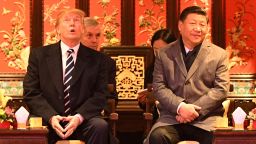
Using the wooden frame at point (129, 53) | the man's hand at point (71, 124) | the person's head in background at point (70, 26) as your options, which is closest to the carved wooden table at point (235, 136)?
the man's hand at point (71, 124)

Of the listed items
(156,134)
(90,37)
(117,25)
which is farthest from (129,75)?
(156,134)

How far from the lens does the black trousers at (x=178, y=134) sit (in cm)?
449

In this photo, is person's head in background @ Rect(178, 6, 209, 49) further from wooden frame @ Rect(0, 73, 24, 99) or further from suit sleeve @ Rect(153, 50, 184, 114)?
wooden frame @ Rect(0, 73, 24, 99)

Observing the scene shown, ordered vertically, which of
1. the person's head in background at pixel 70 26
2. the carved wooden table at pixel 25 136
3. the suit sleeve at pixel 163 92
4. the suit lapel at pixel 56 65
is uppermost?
the person's head in background at pixel 70 26

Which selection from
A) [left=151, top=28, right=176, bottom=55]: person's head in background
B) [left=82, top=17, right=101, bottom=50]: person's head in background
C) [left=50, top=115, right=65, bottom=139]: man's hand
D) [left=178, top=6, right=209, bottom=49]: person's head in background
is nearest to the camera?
[left=50, top=115, right=65, bottom=139]: man's hand

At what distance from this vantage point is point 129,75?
6141mm

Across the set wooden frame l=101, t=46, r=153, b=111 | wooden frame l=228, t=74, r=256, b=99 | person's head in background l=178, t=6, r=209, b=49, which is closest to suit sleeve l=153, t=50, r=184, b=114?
person's head in background l=178, t=6, r=209, b=49

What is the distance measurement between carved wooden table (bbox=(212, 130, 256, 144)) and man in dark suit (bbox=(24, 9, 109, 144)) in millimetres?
789

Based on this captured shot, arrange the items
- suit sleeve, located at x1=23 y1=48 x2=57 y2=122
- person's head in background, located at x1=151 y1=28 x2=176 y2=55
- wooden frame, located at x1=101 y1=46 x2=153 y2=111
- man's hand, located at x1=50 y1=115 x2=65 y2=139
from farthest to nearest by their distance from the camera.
Answer: wooden frame, located at x1=101 y1=46 x2=153 y2=111 → person's head in background, located at x1=151 y1=28 x2=176 y2=55 → suit sleeve, located at x1=23 y1=48 x2=57 y2=122 → man's hand, located at x1=50 y1=115 x2=65 y2=139

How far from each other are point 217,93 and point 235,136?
1.65 ft

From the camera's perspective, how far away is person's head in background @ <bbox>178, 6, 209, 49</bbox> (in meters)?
4.76

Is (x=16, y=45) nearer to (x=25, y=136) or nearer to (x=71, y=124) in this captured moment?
(x=71, y=124)

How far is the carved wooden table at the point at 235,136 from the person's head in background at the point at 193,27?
0.84 metres

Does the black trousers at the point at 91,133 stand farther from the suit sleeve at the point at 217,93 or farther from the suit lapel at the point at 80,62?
the suit sleeve at the point at 217,93
